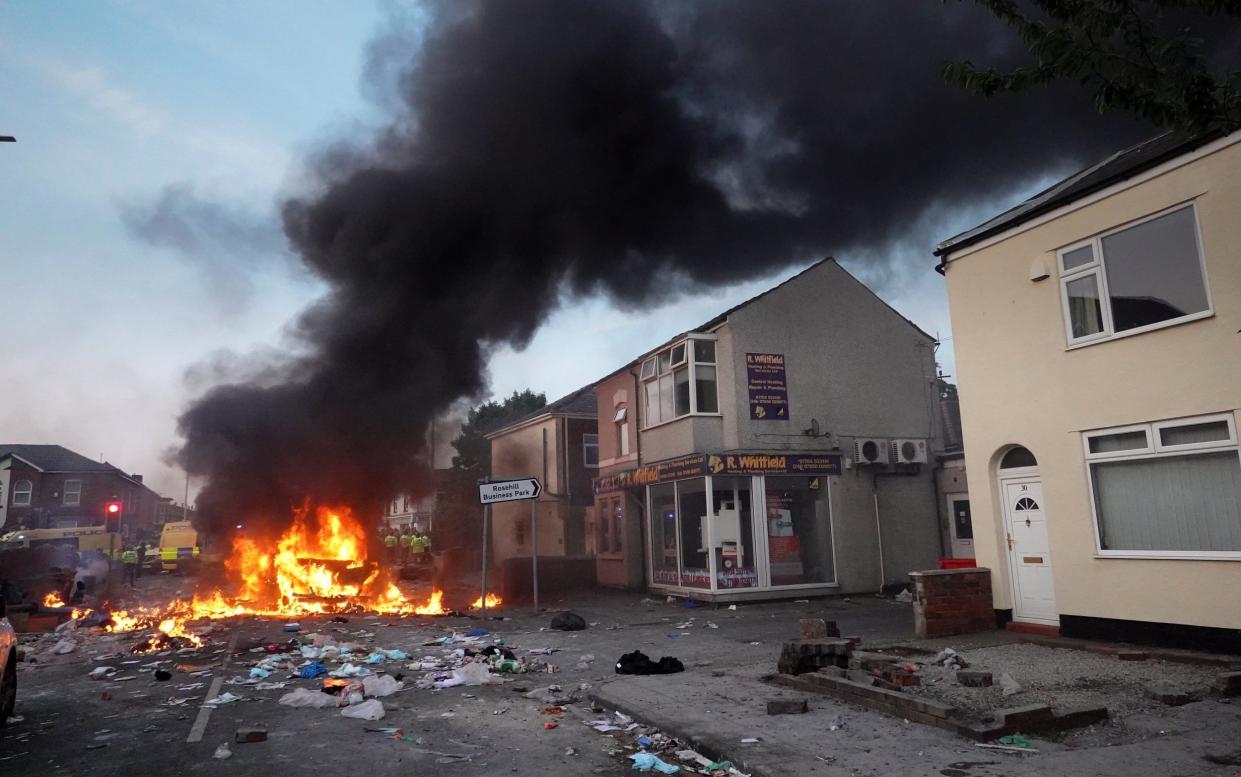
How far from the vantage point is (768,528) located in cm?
1661

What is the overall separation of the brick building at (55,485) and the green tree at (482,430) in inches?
815

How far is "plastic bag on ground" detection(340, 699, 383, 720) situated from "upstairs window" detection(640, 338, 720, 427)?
1103 cm

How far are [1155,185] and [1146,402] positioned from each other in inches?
98.7

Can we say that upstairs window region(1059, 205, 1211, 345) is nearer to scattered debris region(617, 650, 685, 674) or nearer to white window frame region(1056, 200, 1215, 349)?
white window frame region(1056, 200, 1215, 349)

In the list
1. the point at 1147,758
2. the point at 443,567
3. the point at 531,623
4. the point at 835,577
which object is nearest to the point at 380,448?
the point at 443,567

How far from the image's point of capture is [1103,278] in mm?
9383

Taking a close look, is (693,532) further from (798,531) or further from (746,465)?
(798,531)

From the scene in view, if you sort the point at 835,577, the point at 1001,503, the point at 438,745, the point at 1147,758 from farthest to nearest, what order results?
the point at 835,577 < the point at 1001,503 < the point at 438,745 < the point at 1147,758

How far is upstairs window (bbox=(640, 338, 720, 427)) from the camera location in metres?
17.3

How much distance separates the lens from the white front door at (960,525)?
17.4m

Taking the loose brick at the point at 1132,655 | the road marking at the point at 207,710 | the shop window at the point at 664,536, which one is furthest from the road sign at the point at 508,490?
the loose brick at the point at 1132,655

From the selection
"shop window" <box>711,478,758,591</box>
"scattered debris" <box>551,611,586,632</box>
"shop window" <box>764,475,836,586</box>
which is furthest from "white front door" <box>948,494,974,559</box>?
"scattered debris" <box>551,611,586,632</box>

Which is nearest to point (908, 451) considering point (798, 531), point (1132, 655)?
point (798, 531)

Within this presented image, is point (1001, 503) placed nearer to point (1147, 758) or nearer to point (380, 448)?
point (1147, 758)
